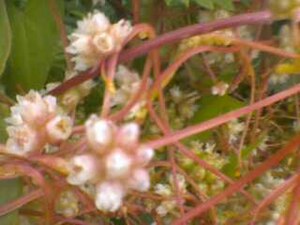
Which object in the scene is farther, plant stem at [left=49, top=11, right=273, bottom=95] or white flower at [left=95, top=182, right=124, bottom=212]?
plant stem at [left=49, top=11, right=273, bottom=95]

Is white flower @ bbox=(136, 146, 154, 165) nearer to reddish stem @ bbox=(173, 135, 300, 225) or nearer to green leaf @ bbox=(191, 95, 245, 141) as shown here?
reddish stem @ bbox=(173, 135, 300, 225)

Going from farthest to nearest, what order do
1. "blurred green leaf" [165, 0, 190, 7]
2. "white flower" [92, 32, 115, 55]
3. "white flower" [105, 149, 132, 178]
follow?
"blurred green leaf" [165, 0, 190, 7] → "white flower" [92, 32, 115, 55] → "white flower" [105, 149, 132, 178]

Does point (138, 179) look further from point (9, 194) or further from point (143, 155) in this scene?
point (9, 194)

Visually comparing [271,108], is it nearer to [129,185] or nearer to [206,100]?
[206,100]

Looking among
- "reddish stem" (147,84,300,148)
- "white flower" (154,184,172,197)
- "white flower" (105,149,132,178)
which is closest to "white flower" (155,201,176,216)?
"white flower" (154,184,172,197)

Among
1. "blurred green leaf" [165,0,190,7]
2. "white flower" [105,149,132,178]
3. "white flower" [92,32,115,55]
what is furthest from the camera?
"blurred green leaf" [165,0,190,7]

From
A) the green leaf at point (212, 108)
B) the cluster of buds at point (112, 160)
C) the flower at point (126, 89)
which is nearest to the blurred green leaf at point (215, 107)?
the green leaf at point (212, 108)

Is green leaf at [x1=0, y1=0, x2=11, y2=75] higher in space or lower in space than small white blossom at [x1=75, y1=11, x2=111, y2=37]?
higher
